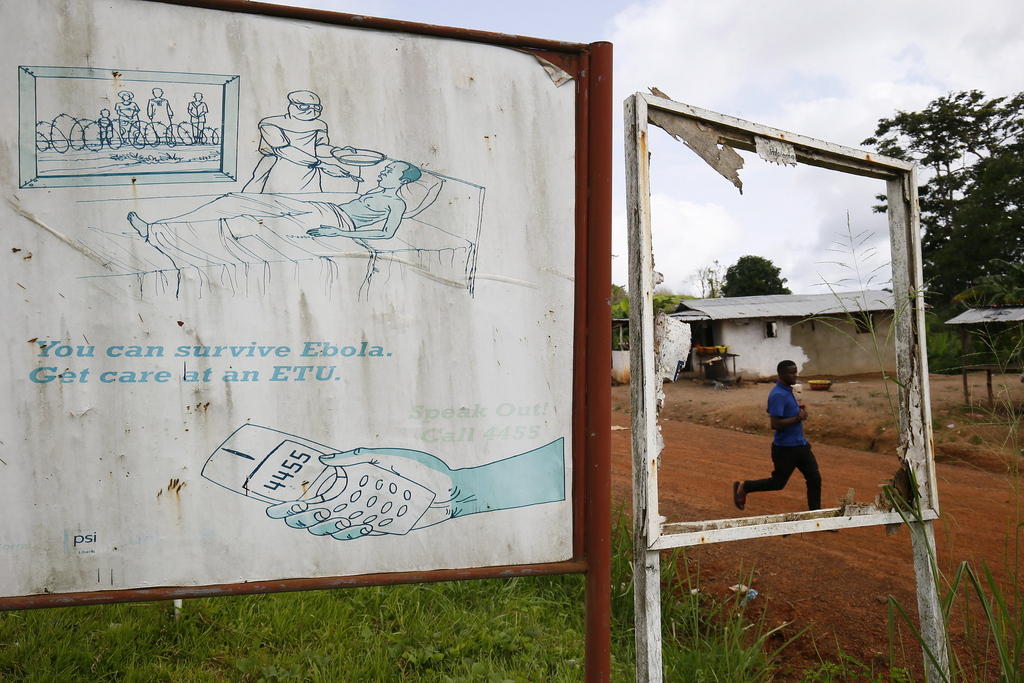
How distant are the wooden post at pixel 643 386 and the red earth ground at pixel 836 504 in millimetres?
896

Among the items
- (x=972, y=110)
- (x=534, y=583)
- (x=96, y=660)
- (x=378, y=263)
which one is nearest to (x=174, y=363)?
(x=378, y=263)

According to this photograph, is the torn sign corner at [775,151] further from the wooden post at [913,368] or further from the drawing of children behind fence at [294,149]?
the drawing of children behind fence at [294,149]

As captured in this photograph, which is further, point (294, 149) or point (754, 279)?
point (754, 279)

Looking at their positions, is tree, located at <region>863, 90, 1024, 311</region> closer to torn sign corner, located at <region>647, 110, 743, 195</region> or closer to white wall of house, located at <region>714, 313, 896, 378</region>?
white wall of house, located at <region>714, 313, 896, 378</region>

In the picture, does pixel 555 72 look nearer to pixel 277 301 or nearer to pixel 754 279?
pixel 277 301

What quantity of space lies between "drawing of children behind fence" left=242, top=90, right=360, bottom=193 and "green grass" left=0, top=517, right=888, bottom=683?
1.88 m

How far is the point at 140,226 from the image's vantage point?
1462 millimetres

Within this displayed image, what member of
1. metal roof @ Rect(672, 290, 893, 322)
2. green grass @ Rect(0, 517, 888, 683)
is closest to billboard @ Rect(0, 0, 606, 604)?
green grass @ Rect(0, 517, 888, 683)

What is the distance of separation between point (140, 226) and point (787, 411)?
4837mm

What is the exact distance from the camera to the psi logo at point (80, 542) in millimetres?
1437

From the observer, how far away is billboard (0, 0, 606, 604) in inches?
56.2

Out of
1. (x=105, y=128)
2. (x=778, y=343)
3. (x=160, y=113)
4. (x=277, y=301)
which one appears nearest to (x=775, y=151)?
(x=277, y=301)

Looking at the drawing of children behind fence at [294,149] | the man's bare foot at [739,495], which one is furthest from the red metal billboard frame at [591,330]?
the man's bare foot at [739,495]

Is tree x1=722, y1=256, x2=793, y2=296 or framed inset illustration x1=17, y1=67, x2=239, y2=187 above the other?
tree x1=722, y1=256, x2=793, y2=296
